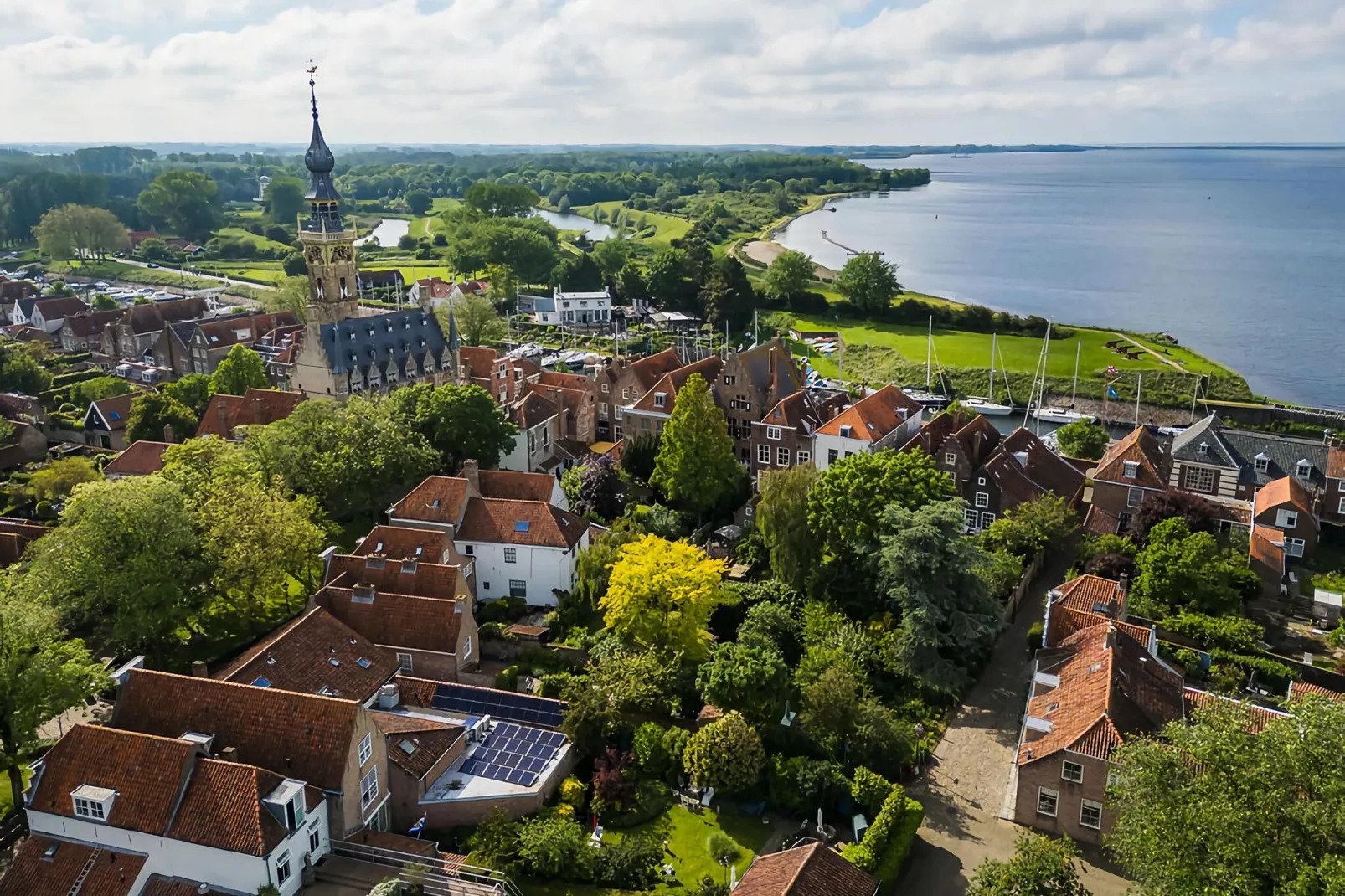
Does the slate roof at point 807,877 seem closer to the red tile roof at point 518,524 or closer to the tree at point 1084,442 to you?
the red tile roof at point 518,524

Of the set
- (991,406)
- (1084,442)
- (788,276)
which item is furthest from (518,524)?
(788,276)

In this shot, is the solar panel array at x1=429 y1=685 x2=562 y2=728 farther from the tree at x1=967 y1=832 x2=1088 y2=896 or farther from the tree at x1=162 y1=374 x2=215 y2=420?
the tree at x1=162 y1=374 x2=215 y2=420

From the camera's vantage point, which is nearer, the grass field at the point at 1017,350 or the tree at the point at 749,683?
the tree at the point at 749,683

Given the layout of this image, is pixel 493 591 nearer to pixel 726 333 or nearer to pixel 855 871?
pixel 855 871

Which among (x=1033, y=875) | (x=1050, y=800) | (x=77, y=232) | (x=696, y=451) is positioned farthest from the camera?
(x=77, y=232)

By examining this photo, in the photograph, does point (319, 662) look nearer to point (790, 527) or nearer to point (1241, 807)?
point (790, 527)

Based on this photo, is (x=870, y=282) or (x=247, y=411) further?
(x=870, y=282)

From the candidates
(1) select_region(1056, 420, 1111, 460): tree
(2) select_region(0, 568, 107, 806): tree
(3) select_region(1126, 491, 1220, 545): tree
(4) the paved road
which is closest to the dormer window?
(2) select_region(0, 568, 107, 806): tree

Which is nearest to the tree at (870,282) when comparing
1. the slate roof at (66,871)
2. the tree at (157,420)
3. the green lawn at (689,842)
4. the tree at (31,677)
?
the tree at (157,420)
